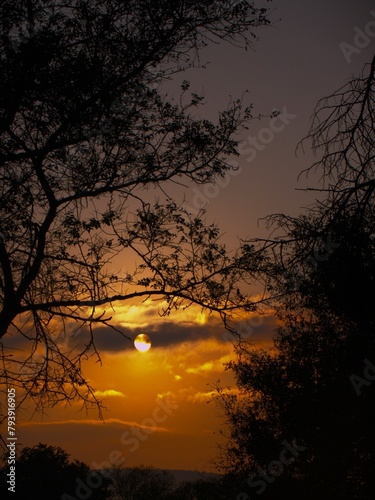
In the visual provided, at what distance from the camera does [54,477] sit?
6406cm

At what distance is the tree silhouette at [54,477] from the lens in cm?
6156

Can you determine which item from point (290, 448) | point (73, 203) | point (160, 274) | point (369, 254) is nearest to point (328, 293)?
point (369, 254)

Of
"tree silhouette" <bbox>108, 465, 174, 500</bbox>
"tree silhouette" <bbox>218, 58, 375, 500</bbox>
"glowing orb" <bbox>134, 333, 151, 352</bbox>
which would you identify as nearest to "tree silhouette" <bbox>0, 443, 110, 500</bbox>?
"tree silhouette" <bbox>108, 465, 174, 500</bbox>

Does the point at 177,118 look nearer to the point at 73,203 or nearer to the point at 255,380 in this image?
the point at 73,203

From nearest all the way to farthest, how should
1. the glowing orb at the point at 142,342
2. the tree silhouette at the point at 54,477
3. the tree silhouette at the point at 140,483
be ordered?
1. the glowing orb at the point at 142,342
2. the tree silhouette at the point at 54,477
3. the tree silhouette at the point at 140,483

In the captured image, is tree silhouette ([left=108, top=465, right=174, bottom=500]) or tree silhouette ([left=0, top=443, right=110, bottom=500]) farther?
tree silhouette ([left=108, top=465, right=174, bottom=500])

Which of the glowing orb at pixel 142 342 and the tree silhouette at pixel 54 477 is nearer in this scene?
the glowing orb at pixel 142 342

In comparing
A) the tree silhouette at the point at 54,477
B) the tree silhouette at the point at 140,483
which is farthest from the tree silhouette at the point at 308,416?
the tree silhouette at the point at 140,483

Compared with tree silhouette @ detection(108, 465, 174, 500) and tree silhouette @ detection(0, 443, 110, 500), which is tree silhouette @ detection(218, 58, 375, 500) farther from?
tree silhouette @ detection(108, 465, 174, 500)

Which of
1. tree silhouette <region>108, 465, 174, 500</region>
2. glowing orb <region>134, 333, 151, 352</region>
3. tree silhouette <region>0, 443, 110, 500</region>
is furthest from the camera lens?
tree silhouette <region>108, 465, 174, 500</region>

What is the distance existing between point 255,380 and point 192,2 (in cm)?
1721

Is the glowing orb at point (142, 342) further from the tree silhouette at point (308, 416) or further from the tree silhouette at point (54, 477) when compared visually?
the tree silhouette at point (54, 477)

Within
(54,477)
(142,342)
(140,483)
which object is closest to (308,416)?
(142,342)

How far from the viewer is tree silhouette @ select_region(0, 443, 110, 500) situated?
61.6 metres
